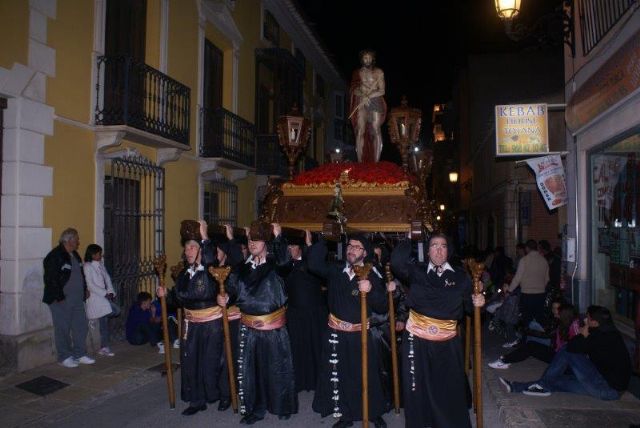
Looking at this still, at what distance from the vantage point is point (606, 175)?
333 inches

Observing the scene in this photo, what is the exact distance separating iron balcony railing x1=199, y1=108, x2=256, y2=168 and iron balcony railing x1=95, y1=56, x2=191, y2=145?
1.59m

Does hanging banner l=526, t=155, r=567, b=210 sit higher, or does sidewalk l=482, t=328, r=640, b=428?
hanging banner l=526, t=155, r=567, b=210

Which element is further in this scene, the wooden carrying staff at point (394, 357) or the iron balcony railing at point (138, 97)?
the iron balcony railing at point (138, 97)

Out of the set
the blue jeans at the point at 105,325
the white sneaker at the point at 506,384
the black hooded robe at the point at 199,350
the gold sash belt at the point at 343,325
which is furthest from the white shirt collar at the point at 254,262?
the blue jeans at the point at 105,325

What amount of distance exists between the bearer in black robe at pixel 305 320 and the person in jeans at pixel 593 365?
99.3 inches

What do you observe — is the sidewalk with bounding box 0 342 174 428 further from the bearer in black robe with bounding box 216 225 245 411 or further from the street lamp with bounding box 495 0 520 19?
the street lamp with bounding box 495 0 520 19

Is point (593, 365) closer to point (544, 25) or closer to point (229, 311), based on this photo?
point (229, 311)

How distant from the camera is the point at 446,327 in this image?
5.25 meters

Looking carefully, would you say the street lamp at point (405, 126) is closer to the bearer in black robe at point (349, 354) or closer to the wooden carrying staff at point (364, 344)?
the bearer in black robe at point (349, 354)

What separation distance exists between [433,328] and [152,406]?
3.56m

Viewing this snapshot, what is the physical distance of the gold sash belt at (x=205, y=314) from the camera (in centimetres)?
612

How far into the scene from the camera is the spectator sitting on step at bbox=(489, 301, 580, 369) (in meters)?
7.56

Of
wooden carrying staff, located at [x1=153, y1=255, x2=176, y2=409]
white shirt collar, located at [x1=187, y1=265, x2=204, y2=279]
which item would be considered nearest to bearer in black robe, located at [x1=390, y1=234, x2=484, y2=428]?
white shirt collar, located at [x1=187, y1=265, x2=204, y2=279]

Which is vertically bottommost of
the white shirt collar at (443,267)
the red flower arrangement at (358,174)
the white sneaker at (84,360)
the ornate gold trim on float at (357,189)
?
the white sneaker at (84,360)
